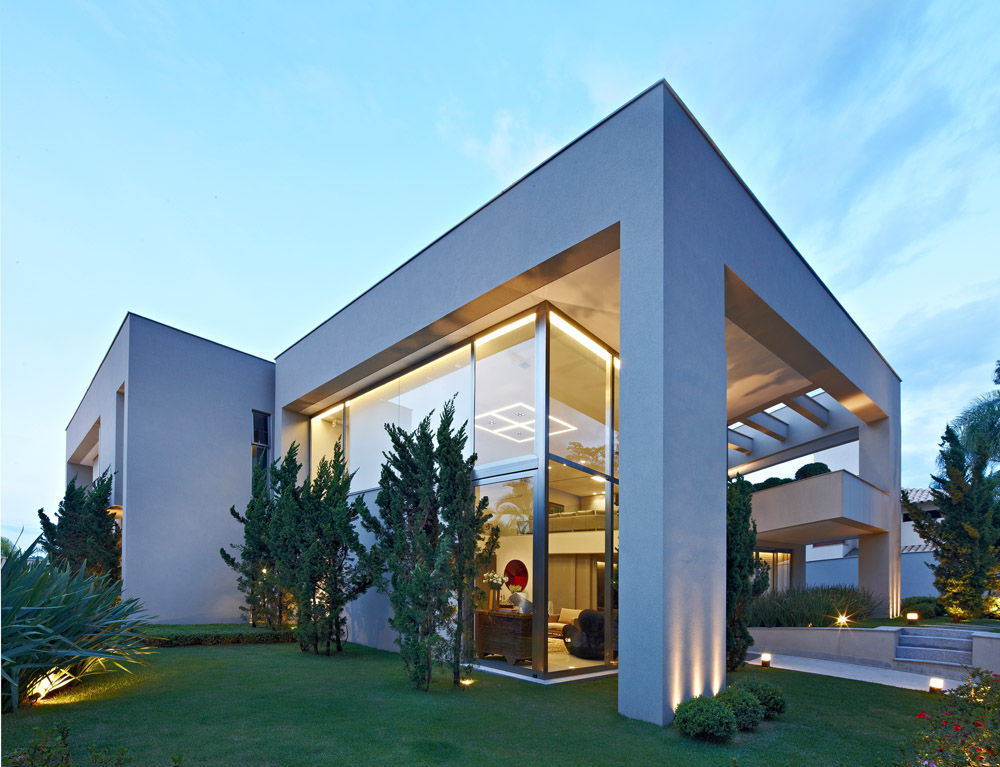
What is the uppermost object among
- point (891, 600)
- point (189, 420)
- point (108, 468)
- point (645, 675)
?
point (189, 420)

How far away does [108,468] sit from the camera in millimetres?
17234

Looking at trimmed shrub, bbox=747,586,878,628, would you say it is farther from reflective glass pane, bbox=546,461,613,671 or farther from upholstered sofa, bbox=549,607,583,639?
upholstered sofa, bbox=549,607,583,639

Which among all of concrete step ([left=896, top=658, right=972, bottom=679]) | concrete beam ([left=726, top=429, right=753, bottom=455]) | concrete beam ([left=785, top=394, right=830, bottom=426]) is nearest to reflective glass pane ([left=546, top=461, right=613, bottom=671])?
concrete step ([left=896, top=658, right=972, bottom=679])

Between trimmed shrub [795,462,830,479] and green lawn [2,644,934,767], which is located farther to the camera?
trimmed shrub [795,462,830,479]

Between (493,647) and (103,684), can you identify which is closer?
(103,684)

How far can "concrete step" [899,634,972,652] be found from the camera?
37.3 feet

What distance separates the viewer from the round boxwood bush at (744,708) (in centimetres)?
670

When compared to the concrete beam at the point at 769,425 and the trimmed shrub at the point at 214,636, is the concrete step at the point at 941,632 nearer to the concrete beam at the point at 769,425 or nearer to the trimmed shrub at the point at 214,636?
the concrete beam at the point at 769,425

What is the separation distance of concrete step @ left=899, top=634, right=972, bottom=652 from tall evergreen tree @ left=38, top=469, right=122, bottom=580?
1715cm

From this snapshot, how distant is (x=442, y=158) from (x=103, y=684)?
3621 inches

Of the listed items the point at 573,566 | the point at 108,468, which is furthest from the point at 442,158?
the point at 573,566

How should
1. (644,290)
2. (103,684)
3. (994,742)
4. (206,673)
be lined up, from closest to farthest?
(994,742)
(644,290)
(103,684)
(206,673)

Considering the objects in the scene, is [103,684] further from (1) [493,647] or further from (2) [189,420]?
(2) [189,420]

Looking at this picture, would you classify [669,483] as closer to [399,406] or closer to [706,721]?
[706,721]
